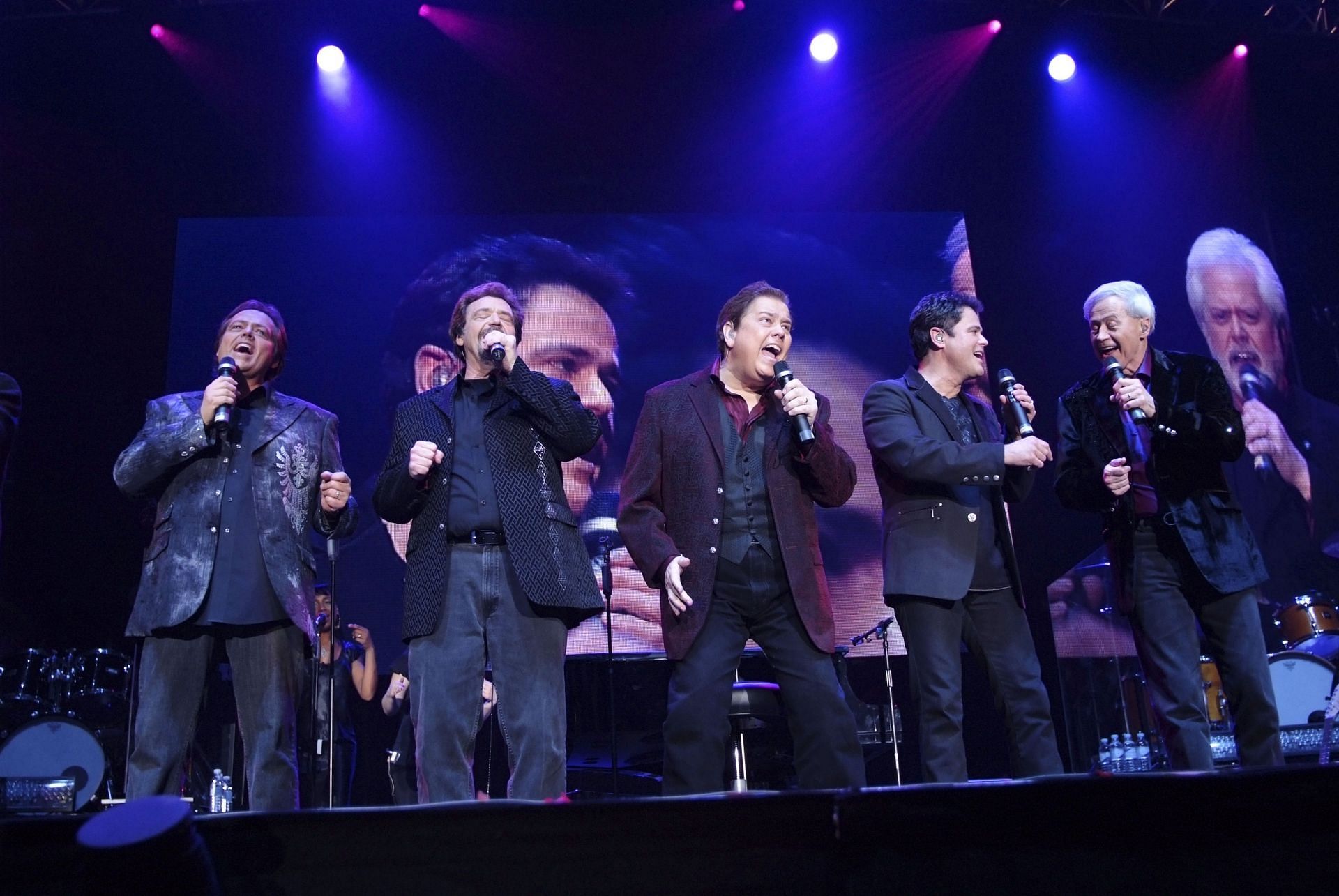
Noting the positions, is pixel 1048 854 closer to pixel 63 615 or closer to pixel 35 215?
pixel 63 615

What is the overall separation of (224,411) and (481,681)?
1081 millimetres

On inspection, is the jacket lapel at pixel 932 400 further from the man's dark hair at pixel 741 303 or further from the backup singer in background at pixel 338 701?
the backup singer in background at pixel 338 701

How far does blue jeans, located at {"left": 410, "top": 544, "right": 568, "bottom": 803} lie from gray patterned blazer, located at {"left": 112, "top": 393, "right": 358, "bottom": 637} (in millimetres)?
457

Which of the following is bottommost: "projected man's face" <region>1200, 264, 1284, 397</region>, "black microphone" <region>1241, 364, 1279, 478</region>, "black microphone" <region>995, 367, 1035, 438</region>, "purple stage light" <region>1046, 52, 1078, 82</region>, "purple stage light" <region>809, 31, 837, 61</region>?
"black microphone" <region>995, 367, 1035, 438</region>

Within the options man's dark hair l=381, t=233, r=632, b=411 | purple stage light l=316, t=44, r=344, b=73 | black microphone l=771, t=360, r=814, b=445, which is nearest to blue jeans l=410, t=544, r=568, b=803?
black microphone l=771, t=360, r=814, b=445

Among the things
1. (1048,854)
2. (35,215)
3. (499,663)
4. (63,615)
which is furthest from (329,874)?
(35,215)

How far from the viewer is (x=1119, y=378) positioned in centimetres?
362

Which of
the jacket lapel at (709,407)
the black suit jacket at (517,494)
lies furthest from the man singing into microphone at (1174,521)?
the black suit jacket at (517,494)

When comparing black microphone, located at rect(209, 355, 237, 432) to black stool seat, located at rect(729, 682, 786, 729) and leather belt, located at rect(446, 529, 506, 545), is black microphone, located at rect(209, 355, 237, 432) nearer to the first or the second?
leather belt, located at rect(446, 529, 506, 545)

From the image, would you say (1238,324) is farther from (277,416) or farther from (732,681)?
(277,416)

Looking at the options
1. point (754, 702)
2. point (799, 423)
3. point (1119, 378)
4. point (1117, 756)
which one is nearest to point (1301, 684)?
point (1117, 756)

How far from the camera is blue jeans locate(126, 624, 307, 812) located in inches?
121

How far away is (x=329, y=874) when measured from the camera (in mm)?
1626

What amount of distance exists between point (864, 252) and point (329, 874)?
20.2 feet
